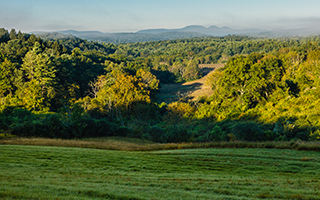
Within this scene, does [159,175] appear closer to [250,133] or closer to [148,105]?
[250,133]

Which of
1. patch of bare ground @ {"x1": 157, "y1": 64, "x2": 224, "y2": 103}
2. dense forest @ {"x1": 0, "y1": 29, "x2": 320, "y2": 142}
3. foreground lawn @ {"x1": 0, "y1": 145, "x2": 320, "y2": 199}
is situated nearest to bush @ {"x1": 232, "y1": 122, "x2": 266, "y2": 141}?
dense forest @ {"x1": 0, "y1": 29, "x2": 320, "y2": 142}

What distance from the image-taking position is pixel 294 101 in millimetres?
46031

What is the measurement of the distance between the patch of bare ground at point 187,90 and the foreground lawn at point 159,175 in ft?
194

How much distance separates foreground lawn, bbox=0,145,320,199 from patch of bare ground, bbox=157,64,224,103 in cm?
5915

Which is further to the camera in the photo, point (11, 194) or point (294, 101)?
point (294, 101)

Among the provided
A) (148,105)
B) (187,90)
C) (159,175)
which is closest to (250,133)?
(159,175)

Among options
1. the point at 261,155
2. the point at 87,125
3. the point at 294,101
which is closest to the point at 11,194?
the point at 261,155

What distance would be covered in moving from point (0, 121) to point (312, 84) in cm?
Answer: 5386

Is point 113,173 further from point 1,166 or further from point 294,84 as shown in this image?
point 294,84

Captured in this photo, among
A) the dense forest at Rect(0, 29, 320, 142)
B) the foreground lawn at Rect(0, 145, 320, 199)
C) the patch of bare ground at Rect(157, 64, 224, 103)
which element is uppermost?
the foreground lawn at Rect(0, 145, 320, 199)

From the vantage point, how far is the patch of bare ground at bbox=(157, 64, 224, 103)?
8246cm

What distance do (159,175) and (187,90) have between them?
8792cm

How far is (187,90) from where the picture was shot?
99188mm

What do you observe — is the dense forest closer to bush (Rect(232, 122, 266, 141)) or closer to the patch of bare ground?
bush (Rect(232, 122, 266, 141))
